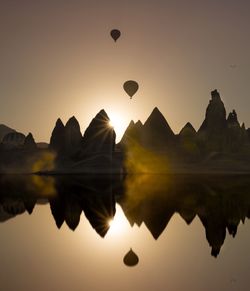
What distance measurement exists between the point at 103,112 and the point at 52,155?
2730 centimetres

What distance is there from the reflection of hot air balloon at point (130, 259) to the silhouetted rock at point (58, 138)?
6658 inches

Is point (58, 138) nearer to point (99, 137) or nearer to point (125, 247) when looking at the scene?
point (99, 137)

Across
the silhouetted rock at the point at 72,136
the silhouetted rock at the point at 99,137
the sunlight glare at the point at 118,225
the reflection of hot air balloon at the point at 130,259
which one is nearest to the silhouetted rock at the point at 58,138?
the silhouetted rock at the point at 72,136

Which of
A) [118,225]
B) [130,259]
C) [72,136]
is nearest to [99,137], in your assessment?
[72,136]

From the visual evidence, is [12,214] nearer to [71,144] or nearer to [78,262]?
[78,262]

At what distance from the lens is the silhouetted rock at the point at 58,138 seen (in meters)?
190

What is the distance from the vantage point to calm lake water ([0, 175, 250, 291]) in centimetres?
1588

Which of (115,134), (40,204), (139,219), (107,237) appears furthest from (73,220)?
(115,134)

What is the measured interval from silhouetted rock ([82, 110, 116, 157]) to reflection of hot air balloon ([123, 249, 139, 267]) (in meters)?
156

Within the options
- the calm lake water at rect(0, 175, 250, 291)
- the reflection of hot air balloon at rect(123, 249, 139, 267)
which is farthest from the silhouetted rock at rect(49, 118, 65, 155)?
the reflection of hot air balloon at rect(123, 249, 139, 267)

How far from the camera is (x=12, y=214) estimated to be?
3553 cm

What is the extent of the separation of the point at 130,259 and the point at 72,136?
171m

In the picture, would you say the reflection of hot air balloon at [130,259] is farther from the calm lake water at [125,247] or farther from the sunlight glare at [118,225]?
the sunlight glare at [118,225]

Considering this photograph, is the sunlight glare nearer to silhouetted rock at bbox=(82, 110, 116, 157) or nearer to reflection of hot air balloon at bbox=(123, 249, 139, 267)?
reflection of hot air balloon at bbox=(123, 249, 139, 267)
